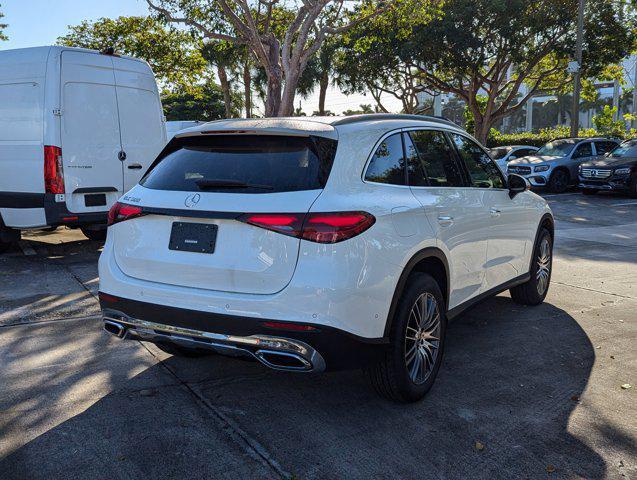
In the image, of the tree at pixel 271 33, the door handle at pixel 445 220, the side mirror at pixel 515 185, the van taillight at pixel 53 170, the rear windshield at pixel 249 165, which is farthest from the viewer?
the tree at pixel 271 33

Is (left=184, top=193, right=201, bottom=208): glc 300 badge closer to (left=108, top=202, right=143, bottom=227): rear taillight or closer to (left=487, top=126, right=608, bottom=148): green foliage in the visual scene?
(left=108, top=202, right=143, bottom=227): rear taillight

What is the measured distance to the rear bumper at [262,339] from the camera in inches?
125

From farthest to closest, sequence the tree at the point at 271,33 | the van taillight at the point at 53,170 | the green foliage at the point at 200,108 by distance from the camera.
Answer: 1. the green foliage at the point at 200,108
2. the tree at the point at 271,33
3. the van taillight at the point at 53,170

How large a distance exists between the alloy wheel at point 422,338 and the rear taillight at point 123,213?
1.67 metres

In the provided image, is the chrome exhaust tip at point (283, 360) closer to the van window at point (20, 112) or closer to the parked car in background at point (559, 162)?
the van window at point (20, 112)

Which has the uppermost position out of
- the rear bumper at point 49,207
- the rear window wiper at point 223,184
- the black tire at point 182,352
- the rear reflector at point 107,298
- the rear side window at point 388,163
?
the rear side window at point 388,163

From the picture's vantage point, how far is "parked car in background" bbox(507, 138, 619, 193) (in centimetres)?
1950

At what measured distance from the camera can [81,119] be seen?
8.09 metres

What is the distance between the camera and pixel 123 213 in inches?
149

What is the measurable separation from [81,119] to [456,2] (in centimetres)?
2024

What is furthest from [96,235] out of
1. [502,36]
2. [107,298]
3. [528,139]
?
[528,139]

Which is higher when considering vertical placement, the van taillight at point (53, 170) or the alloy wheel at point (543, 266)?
the van taillight at point (53, 170)

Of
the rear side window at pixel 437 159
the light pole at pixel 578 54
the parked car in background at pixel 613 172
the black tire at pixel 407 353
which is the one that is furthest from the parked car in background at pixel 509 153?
the black tire at pixel 407 353

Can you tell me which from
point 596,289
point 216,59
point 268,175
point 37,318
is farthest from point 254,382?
point 216,59
